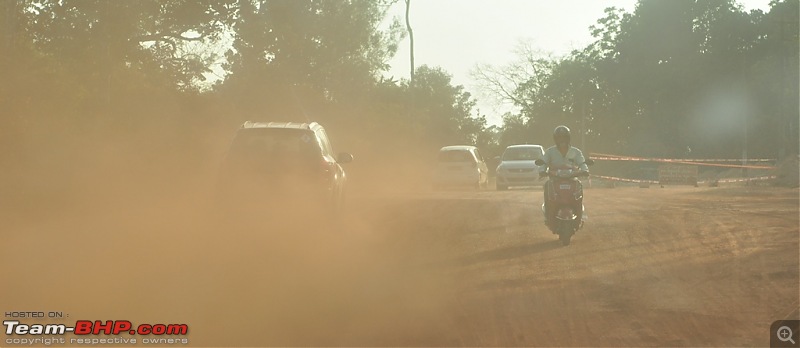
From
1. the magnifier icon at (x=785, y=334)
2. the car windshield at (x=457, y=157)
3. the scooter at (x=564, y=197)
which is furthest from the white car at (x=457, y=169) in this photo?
the magnifier icon at (x=785, y=334)

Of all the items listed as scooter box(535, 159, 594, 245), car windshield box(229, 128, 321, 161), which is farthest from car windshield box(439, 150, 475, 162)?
scooter box(535, 159, 594, 245)

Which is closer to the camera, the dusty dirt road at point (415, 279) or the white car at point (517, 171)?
the dusty dirt road at point (415, 279)

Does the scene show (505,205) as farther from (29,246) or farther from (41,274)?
(41,274)

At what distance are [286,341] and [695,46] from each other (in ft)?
233

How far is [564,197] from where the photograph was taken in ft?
56.5

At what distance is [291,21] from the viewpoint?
145ft

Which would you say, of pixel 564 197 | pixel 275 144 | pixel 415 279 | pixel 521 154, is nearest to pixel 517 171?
pixel 521 154

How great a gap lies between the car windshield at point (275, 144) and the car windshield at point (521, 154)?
25.7 metres

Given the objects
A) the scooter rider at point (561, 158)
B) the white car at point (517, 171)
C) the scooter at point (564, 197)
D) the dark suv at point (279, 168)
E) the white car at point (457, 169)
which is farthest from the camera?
the white car at point (457, 169)

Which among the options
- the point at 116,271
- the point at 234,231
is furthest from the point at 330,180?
the point at 116,271

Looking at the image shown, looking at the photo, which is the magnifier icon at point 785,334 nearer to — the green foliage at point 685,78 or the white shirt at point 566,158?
the white shirt at point 566,158

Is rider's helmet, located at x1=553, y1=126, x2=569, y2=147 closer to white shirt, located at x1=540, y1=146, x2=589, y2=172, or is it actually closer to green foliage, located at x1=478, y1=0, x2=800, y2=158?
white shirt, located at x1=540, y1=146, x2=589, y2=172

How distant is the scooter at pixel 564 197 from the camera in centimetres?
1695

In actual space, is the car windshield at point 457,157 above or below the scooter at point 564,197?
below
